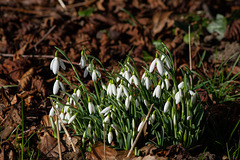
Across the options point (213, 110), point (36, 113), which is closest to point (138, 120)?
point (213, 110)

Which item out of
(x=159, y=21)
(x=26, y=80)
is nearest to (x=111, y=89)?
(x=26, y=80)

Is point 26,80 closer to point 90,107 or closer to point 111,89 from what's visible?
point 90,107

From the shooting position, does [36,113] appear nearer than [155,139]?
No

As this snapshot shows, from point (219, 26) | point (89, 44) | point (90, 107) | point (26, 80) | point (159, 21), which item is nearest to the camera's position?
point (90, 107)

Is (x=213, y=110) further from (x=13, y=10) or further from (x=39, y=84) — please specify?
(x=13, y=10)

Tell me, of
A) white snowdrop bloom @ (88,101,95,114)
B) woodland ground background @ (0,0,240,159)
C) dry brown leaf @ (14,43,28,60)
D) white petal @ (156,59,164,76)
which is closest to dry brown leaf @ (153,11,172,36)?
woodland ground background @ (0,0,240,159)

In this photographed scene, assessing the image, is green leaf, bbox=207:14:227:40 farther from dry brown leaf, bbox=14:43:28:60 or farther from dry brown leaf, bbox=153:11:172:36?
dry brown leaf, bbox=14:43:28:60

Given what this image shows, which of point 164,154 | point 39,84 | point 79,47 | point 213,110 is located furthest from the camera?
point 79,47
